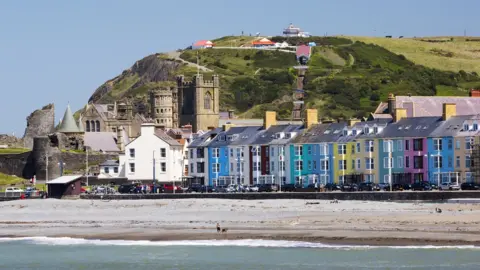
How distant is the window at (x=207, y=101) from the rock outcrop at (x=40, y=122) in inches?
943

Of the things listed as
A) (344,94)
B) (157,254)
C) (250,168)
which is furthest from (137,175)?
(344,94)

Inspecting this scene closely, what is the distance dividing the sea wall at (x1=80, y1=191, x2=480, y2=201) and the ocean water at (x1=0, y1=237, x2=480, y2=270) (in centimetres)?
1893

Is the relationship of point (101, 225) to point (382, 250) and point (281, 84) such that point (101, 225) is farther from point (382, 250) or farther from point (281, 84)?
point (281, 84)

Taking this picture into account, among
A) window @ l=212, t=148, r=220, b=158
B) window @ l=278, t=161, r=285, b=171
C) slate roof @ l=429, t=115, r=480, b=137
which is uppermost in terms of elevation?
slate roof @ l=429, t=115, r=480, b=137

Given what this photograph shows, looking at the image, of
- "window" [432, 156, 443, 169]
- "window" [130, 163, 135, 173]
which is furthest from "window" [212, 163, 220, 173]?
"window" [432, 156, 443, 169]

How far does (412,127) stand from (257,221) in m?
25.3

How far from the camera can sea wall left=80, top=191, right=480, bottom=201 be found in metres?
63.8

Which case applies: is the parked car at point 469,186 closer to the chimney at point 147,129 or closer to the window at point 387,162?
the window at point 387,162

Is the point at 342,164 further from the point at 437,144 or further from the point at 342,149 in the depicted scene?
the point at 437,144

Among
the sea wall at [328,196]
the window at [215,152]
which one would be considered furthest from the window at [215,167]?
the sea wall at [328,196]

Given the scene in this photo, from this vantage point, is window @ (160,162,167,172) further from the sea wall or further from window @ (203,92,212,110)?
window @ (203,92,212,110)

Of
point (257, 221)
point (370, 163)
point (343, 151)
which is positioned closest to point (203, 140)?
point (343, 151)

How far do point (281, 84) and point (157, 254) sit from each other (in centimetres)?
14687

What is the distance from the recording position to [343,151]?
81000mm
